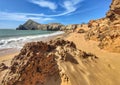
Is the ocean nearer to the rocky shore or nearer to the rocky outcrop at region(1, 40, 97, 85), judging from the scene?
the rocky shore

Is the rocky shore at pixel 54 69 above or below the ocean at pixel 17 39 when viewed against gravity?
above

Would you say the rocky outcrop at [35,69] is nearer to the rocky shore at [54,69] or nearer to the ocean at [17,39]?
the rocky shore at [54,69]

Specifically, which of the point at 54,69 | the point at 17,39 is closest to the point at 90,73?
the point at 54,69

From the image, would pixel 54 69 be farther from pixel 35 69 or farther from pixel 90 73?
pixel 90 73

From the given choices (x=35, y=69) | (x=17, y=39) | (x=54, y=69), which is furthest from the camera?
(x=17, y=39)

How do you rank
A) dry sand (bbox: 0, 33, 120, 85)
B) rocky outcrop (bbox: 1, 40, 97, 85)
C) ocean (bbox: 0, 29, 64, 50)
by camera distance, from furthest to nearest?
ocean (bbox: 0, 29, 64, 50) → dry sand (bbox: 0, 33, 120, 85) → rocky outcrop (bbox: 1, 40, 97, 85)

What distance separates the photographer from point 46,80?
11.1 ft

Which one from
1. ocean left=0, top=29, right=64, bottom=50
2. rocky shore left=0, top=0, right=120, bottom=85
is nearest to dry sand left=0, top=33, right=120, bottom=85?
rocky shore left=0, top=0, right=120, bottom=85

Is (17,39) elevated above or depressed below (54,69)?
below

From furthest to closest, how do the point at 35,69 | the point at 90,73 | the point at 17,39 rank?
1. the point at 17,39
2. the point at 90,73
3. the point at 35,69

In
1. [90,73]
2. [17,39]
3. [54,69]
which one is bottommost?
[17,39]

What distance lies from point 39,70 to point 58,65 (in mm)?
523

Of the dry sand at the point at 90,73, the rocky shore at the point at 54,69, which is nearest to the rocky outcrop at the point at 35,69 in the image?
the rocky shore at the point at 54,69

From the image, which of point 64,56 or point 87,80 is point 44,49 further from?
point 87,80
